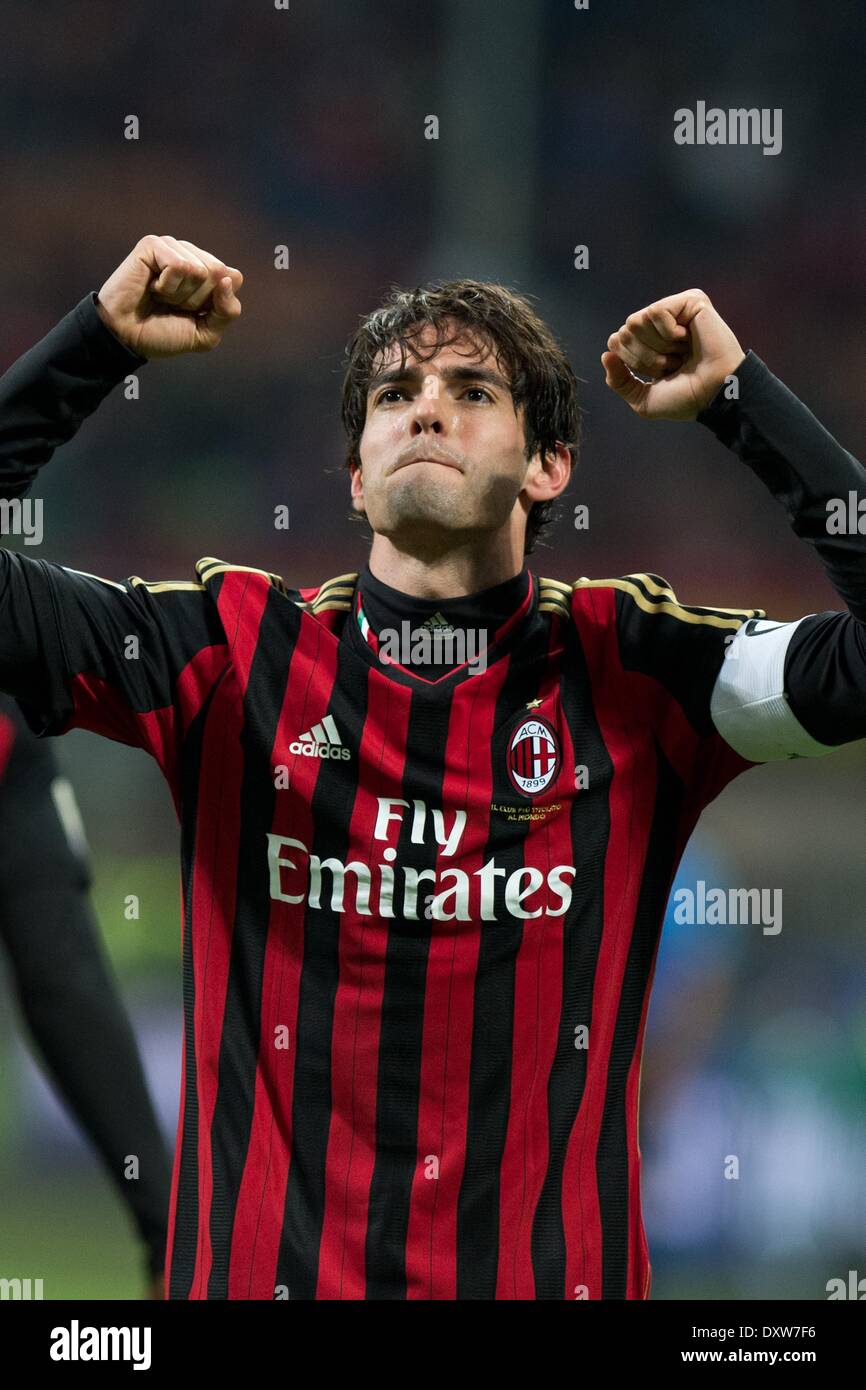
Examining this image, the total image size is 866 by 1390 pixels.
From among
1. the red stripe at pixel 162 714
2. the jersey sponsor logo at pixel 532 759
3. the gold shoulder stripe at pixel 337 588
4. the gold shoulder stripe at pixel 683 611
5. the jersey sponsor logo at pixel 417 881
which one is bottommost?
the jersey sponsor logo at pixel 417 881

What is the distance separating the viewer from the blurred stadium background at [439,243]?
411cm

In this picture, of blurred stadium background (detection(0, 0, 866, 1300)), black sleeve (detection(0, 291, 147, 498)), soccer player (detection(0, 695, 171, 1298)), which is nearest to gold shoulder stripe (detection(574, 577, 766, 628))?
black sleeve (detection(0, 291, 147, 498))

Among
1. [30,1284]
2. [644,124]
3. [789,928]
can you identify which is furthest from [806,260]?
[30,1284]

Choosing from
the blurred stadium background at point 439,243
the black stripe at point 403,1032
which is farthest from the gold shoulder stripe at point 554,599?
the blurred stadium background at point 439,243

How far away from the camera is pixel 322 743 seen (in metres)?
1.92

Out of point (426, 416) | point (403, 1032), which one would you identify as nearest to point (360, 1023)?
point (403, 1032)

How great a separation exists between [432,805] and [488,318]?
72 centimetres

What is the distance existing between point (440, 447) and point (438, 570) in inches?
6.8

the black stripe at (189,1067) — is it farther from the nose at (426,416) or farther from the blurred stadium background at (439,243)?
the blurred stadium background at (439,243)

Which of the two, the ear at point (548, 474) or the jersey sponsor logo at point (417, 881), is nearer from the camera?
the jersey sponsor logo at point (417, 881)

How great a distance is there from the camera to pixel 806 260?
473 cm

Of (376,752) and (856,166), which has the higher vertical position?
(856,166)

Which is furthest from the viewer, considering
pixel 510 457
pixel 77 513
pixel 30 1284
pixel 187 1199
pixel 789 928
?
pixel 77 513

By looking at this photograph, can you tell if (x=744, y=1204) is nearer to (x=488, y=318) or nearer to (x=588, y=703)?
(x=588, y=703)
